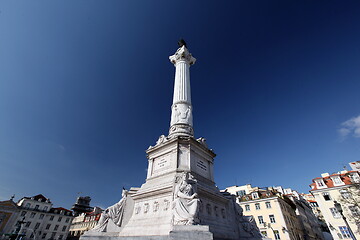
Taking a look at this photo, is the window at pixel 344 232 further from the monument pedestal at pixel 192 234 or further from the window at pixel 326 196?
the monument pedestal at pixel 192 234

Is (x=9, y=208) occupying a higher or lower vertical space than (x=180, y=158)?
higher

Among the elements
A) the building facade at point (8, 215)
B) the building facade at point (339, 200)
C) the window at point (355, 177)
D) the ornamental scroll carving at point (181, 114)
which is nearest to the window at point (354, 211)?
the building facade at point (339, 200)

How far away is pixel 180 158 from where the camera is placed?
10469 mm

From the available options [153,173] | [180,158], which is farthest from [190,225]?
[153,173]

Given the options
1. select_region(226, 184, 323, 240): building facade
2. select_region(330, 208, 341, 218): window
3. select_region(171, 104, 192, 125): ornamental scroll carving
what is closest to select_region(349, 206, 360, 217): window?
select_region(330, 208, 341, 218): window

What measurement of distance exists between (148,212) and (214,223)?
3260mm

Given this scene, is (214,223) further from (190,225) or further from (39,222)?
(39,222)

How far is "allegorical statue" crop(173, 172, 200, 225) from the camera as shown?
6593 millimetres

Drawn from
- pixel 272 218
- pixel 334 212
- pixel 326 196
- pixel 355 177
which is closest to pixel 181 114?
pixel 272 218

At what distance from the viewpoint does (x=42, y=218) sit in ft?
164

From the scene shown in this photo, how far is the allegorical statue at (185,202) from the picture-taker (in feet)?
21.6

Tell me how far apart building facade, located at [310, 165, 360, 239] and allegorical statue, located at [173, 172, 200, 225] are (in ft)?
97.7

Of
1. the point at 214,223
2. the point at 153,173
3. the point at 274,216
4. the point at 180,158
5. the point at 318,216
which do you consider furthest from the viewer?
the point at 318,216

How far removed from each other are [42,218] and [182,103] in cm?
5912
